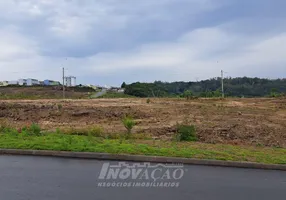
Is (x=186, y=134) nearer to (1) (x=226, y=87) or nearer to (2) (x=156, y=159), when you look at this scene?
(2) (x=156, y=159)

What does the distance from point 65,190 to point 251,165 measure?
15.2 ft

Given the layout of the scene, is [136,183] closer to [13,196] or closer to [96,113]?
[13,196]

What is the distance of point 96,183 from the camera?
6344 millimetres

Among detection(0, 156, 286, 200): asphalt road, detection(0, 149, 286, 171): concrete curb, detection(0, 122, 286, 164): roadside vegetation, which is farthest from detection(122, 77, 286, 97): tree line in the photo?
detection(0, 156, 286, 200): asphalt road

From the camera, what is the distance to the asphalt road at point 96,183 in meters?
5.64

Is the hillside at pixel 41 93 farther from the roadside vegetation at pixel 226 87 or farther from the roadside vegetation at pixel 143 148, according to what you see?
the roadside vegetation at pixel 143 148

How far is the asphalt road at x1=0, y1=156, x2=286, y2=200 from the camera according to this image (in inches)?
222

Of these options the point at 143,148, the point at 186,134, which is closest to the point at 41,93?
the point at 186,134

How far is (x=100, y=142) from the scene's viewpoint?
33.2 ft

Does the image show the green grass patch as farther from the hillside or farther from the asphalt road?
the hillside

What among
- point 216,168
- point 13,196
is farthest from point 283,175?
point 13,196

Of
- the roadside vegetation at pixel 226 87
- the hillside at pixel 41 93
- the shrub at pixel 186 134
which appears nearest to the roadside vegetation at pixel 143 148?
the shrub at pixel 186 134

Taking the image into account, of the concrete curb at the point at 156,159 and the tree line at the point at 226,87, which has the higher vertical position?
the tree line at the point at 226,87

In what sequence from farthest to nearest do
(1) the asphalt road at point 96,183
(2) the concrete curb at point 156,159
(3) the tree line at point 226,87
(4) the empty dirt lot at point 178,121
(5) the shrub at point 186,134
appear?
(3) the tree line at point 226,87 < (4) the empty dirt lot at point 178,121 < (5) the shrub at point 186,134 < (2) the concrete curb at point 156,159 < (1) the asphalt road at point 96,183
